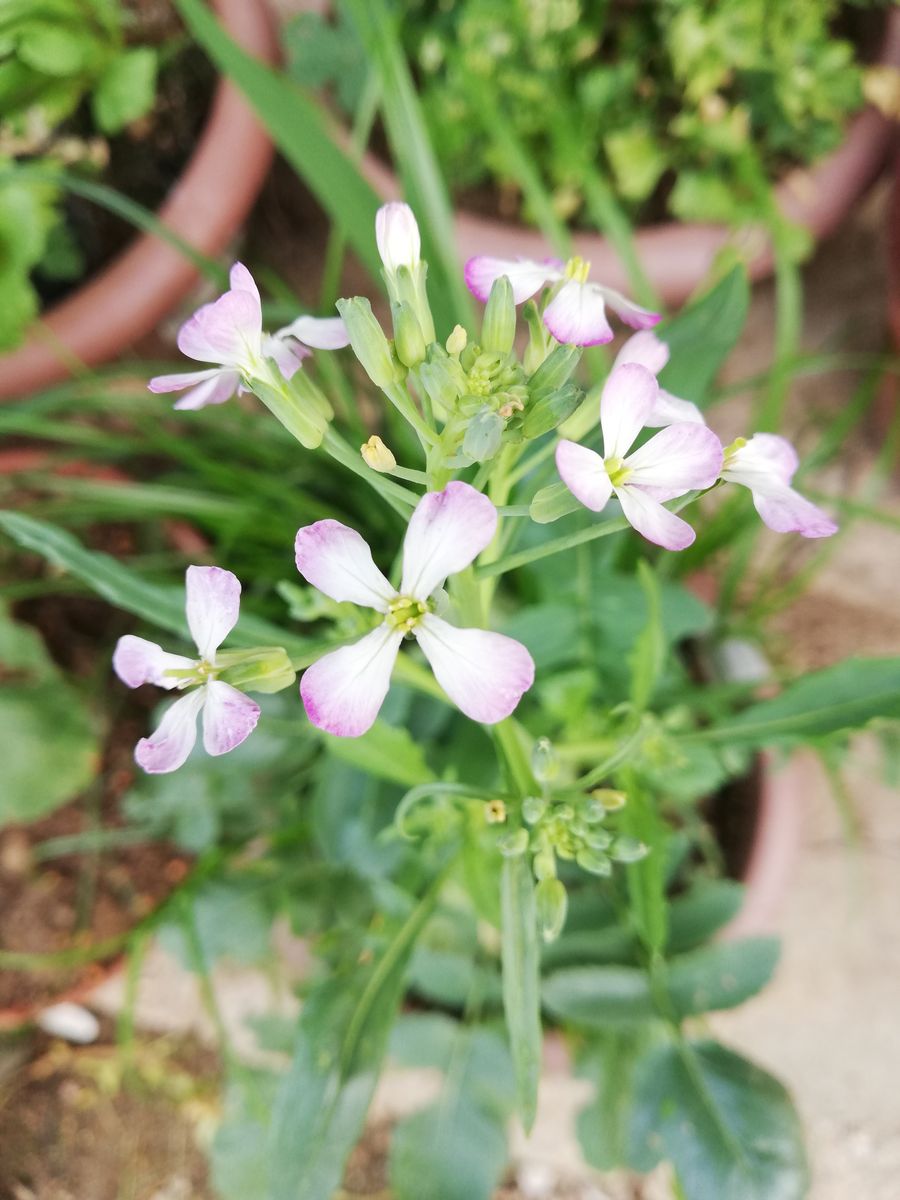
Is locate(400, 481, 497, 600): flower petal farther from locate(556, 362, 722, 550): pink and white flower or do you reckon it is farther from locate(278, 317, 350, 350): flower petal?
locate(278, 317, 350, 350): flower petal

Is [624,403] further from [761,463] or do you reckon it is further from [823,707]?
[823,707]

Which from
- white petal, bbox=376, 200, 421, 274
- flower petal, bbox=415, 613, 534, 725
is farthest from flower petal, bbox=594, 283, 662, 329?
flower petal, bbox=415, 613, 534, 725

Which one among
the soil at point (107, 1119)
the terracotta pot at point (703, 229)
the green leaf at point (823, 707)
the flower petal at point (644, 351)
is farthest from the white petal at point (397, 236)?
the soil at point (107, 1119)

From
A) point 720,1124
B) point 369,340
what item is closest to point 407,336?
point 369,340

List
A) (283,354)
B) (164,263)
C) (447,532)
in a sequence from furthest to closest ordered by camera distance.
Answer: (164,263), (283,354), (447,532)

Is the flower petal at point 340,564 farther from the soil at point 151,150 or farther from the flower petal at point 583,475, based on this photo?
the soil at point 151,150
